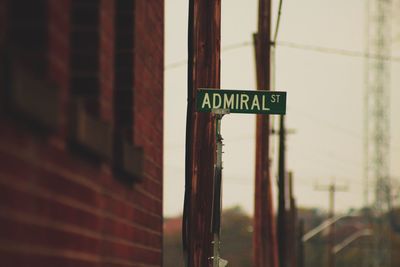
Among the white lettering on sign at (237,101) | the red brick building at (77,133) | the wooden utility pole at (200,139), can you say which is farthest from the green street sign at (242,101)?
the wooden utility pole at (200,139)

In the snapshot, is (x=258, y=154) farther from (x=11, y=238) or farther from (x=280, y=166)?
(x=11, y=238)

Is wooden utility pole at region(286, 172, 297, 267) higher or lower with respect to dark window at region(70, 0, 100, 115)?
higher

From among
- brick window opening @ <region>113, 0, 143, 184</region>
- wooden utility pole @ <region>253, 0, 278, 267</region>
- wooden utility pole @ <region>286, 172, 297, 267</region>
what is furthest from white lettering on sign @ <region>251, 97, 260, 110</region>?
wooden utility pole @ <region>286, 172, 297, 267</region>

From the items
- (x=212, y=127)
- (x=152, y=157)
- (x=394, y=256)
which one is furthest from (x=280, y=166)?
(x=394, y=256)

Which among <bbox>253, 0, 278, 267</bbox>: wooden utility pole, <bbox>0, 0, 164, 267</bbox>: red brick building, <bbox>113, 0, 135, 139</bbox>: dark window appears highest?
<bbox>253, 0, 278, 267</bbox>: wooden utility pole

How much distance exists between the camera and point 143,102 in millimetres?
8141

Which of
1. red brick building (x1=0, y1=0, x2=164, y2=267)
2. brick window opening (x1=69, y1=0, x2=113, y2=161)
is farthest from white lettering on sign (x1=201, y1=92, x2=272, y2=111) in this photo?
brick window opening (x1=69, y1=0, x2=113, y2=161)

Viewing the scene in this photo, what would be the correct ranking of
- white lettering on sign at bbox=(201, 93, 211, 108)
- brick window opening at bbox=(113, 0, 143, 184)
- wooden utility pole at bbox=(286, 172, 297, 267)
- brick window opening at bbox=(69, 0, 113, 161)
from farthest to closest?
wooden utility pole at bbox=(286, 172, 297, 267), white lettering on sign at bbox=(201, 93, 211, 108), brick window opening at bbox=(113, 0, 143, 184), brick window opening at bbox=(69, 0, 113, 161)

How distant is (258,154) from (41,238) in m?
15.6


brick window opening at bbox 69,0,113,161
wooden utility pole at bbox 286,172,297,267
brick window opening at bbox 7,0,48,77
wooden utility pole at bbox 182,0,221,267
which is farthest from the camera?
wooden utility pole at bbox 286,172,297,267

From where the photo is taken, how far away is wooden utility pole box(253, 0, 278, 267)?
20.4 m

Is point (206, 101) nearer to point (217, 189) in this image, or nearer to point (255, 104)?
point (255, 104)

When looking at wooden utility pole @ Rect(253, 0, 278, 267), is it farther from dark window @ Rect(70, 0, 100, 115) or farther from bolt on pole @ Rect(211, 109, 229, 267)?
dark window @ Rect(70, 0, 100, 115)

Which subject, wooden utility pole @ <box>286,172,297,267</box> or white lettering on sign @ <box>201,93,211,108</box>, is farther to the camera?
wooden utility pole @ <box>286,172,297,267</box>
